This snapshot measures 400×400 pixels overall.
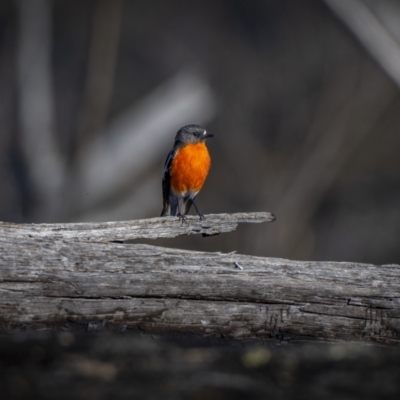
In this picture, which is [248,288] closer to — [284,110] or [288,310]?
[288,310]

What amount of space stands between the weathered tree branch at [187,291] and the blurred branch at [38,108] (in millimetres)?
8482

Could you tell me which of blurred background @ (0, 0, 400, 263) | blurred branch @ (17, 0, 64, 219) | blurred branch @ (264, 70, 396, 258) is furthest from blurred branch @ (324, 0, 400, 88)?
blurred branch @ (17, 0, 64, 219)

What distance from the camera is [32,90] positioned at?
42.9 feet

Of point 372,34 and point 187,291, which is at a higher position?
point 372,34

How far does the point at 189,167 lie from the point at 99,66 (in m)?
5.53

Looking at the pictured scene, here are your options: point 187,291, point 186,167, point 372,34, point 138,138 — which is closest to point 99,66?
point 138,138

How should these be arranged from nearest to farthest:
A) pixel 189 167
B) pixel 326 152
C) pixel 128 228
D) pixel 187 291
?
pixel 187 291 < pixel 128 228 < pixel 189 167 < pixel 326 152

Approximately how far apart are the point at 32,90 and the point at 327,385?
760 cm

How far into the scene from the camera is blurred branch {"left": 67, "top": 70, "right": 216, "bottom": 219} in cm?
1291

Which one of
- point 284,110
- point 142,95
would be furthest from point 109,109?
point 284,110

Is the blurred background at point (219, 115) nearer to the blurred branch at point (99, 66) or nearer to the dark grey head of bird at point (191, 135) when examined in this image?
the blurred branch at point (99, 66)

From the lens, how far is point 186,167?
7.99 metres

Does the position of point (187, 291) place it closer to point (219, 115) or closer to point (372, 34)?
point (372, 34)

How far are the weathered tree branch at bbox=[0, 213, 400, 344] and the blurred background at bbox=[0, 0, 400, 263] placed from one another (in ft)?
25.2
